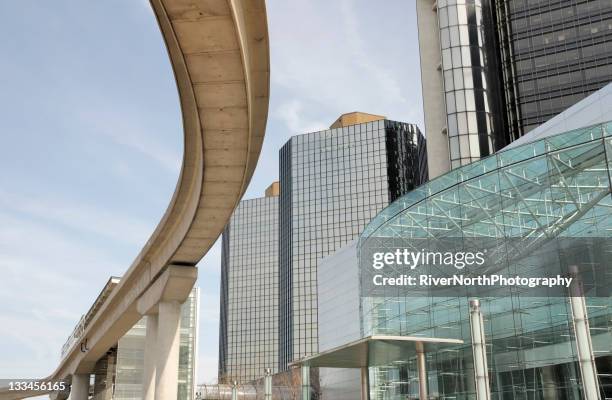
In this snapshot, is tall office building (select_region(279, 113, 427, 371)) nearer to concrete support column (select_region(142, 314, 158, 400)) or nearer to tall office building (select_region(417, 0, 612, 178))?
tall office building (select_region(417, 0, 612, 178))

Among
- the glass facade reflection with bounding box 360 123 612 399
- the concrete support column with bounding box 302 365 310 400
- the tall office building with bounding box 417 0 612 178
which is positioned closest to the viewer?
the glass facade reflection with bounding box 360 123 612 399

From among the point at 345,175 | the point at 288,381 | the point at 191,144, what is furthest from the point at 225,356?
the point at 191,144

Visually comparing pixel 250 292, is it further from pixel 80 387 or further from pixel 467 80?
pixel 80 387

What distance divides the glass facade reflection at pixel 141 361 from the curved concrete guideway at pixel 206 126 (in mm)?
17281

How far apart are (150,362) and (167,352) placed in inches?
209

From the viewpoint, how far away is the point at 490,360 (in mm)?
24922

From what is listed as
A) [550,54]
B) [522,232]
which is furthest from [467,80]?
[522,232]

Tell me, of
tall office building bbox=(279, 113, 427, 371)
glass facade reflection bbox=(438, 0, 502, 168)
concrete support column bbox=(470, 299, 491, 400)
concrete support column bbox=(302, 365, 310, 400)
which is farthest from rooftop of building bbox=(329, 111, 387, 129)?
concrete support column bbox=(470, 299, 491, 400)

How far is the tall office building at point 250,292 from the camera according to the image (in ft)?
488

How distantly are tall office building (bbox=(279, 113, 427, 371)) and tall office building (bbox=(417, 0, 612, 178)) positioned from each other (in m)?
52.4

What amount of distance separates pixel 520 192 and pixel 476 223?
240 centimetres

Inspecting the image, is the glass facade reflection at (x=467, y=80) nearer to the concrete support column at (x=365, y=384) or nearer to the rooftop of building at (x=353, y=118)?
the concrete support column at (x=365, y=384)

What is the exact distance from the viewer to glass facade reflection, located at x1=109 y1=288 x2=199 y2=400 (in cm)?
4556

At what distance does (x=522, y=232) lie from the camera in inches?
979
